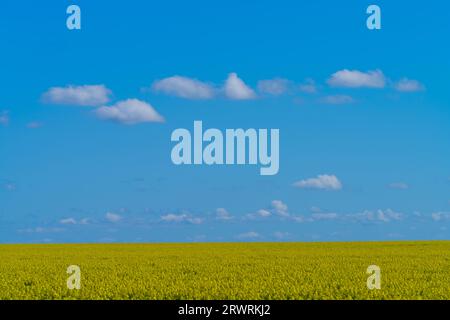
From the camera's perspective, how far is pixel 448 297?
19281mm

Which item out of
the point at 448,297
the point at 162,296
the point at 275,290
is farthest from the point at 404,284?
the point at 162,296
